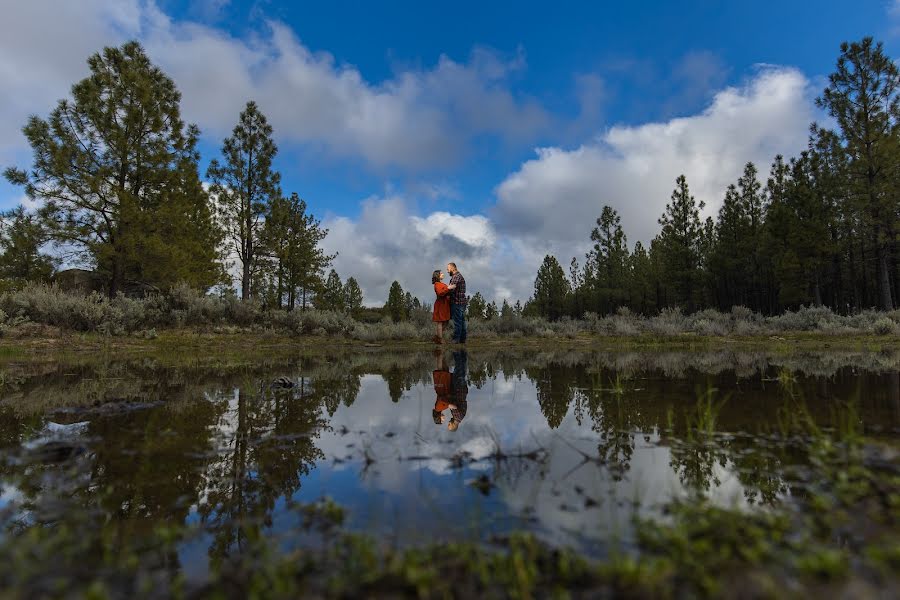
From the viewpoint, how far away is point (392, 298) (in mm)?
Result: 55906

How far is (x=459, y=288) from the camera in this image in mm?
15156

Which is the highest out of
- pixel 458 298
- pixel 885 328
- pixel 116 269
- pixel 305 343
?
pixel 116 269

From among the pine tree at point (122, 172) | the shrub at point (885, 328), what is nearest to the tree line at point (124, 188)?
the pine tree at point (122, 172)

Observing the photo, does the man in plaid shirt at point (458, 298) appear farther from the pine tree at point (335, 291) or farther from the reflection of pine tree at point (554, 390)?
the pine tree at point (335, 291)

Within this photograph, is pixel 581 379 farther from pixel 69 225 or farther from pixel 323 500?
pixel 69 225

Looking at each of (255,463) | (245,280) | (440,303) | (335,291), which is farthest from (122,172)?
(335,291)

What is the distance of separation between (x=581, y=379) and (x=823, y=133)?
1487 inches

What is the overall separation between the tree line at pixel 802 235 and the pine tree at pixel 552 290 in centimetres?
42

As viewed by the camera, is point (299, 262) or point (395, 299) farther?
point (395, 299)

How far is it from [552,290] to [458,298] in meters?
46.3

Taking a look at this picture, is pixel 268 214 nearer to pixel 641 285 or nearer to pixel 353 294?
pixel 353 294

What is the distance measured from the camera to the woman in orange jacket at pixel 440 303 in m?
14.9

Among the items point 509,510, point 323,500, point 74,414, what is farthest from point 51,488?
point 509,510

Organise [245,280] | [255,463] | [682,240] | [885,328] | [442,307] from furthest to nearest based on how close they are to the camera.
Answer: [682,240] < [245,280] < [885,328] < [442,307] < [255,463]
